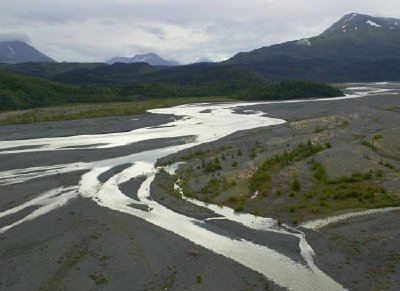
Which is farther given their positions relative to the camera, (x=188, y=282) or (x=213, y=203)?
(x=213, y=203)

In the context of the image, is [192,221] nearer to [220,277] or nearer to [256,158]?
[220,277]

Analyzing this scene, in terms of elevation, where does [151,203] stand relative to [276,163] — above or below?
below

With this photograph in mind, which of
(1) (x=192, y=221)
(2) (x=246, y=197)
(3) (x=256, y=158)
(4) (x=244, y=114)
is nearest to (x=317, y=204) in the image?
(2) (x=246, y=197)

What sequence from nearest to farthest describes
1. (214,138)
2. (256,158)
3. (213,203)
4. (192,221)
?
(192,221) → (213,203) → (256,158) → (214,138)

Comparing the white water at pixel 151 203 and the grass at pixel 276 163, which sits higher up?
the grass at pixel 276 163

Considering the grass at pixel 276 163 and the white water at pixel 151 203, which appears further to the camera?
the grass at pixel 276 163

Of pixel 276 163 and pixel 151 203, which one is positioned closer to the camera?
pixel 151 203

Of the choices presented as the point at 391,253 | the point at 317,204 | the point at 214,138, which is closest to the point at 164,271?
the point at 391,253

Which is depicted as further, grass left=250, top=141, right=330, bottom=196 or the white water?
grass left=250, top=141, right=330, bottom=196

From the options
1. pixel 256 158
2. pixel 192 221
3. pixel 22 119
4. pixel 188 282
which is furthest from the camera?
pixel 22 119

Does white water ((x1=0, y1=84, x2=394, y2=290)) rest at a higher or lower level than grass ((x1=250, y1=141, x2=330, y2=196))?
lower
